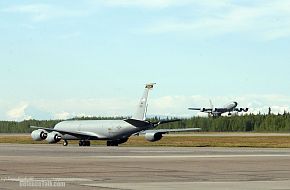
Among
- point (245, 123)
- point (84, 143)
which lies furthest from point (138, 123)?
point (245, 123)

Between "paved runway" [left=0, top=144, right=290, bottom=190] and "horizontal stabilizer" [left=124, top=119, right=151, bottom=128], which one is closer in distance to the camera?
"paved runway" [left=0, top=144, right=290, bottom=190]

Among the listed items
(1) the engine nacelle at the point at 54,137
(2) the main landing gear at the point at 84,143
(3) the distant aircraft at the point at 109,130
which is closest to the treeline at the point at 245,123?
(3) the distant aircraft at the point at 109,130

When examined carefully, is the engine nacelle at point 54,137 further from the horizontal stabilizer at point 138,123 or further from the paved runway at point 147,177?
the paved runway at point 147,177

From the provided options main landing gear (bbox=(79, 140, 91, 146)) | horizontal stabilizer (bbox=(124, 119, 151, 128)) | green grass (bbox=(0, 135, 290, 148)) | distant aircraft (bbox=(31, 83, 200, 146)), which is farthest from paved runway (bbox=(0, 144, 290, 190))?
main landing gear (bbox=(79, 140, 91, 146))

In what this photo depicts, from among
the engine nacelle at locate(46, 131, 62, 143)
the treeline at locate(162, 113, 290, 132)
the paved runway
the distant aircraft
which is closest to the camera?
the paved runway

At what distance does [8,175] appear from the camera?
29562 millimetres

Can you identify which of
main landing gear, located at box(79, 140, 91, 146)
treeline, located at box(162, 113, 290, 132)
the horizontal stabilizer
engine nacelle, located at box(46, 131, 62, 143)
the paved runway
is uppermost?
treeline, located at box(162, 113, 290, 132)

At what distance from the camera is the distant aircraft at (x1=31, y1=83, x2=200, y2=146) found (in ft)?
284

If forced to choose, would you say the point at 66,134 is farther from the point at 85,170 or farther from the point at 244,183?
the point at 244,183

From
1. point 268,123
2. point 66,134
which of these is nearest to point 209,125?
point 268,123

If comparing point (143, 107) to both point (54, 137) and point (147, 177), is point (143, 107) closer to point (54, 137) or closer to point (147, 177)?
point (54, 137)

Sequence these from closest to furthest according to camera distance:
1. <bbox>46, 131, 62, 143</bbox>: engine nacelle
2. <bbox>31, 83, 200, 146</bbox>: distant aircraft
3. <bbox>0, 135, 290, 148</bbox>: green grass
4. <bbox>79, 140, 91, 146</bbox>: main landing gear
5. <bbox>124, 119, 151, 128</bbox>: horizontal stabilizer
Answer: <bbox>0, 135, 290, 148</bbox>: green grass, <bbox>124, 119, 151, 128</bbox>: horizontal stabilizer, <bbox>31, 83, 200, 146</bbox>: distant aircraft, <bbox>79, 140, 91, 146</bbox>: main landing gear, <bbox>46, 131, 62, 143</bbox>: engine nacelle

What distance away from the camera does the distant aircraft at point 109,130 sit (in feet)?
284

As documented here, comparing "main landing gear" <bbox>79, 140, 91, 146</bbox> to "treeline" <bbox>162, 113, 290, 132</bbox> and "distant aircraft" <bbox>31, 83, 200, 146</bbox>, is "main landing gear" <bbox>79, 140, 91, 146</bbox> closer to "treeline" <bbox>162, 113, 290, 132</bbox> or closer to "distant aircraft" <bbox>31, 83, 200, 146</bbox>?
"distant aircraft" <bbox>31, 83, 200, 146</bbox>
